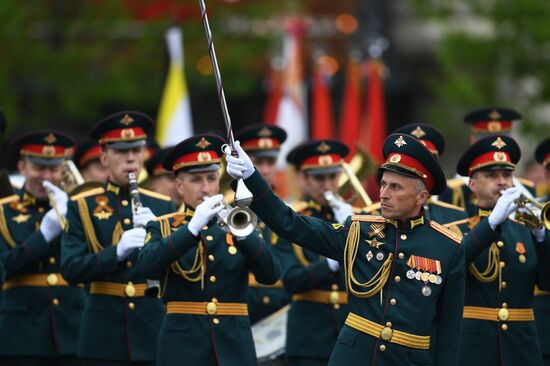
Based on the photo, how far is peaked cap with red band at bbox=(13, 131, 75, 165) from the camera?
11.1 meters

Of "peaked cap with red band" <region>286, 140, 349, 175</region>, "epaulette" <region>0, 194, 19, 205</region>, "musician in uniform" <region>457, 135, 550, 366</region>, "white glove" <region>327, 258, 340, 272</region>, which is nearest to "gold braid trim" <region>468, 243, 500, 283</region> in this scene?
"musician in uniform" <region>457, 135, 550, 366</region>

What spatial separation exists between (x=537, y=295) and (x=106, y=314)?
11.0 feet

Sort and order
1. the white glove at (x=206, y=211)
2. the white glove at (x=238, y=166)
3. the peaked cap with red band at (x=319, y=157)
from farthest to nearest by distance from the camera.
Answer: the peaked cap with red band at (x=319, y=157), the white glove at (x=206, y=211), the white glove at (x=238, y=166)

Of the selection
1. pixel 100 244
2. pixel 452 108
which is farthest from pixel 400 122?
pixel 100 244

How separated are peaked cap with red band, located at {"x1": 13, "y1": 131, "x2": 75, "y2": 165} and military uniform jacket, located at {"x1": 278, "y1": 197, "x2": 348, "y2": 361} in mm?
1935

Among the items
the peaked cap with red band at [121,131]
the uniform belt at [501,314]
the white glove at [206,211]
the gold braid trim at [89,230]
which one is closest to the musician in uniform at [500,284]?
the uniform belt at [501,314]

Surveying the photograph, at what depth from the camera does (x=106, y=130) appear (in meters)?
10.3

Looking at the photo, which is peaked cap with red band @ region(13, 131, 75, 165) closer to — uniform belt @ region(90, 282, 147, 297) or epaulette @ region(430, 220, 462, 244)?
uniform belt @ region(90, 282, 147, 297)

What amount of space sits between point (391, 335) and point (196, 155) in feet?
6.61

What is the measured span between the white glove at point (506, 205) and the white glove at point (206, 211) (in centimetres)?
191

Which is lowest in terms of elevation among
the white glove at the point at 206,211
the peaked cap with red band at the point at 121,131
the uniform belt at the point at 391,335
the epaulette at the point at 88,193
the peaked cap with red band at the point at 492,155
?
the uniform belt at the point at 391,335

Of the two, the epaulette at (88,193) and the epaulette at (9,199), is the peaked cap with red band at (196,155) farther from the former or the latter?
the epaulette at (9,199)

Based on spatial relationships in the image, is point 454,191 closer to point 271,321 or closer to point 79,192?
point 271,321

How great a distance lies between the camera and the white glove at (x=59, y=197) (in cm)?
1070
